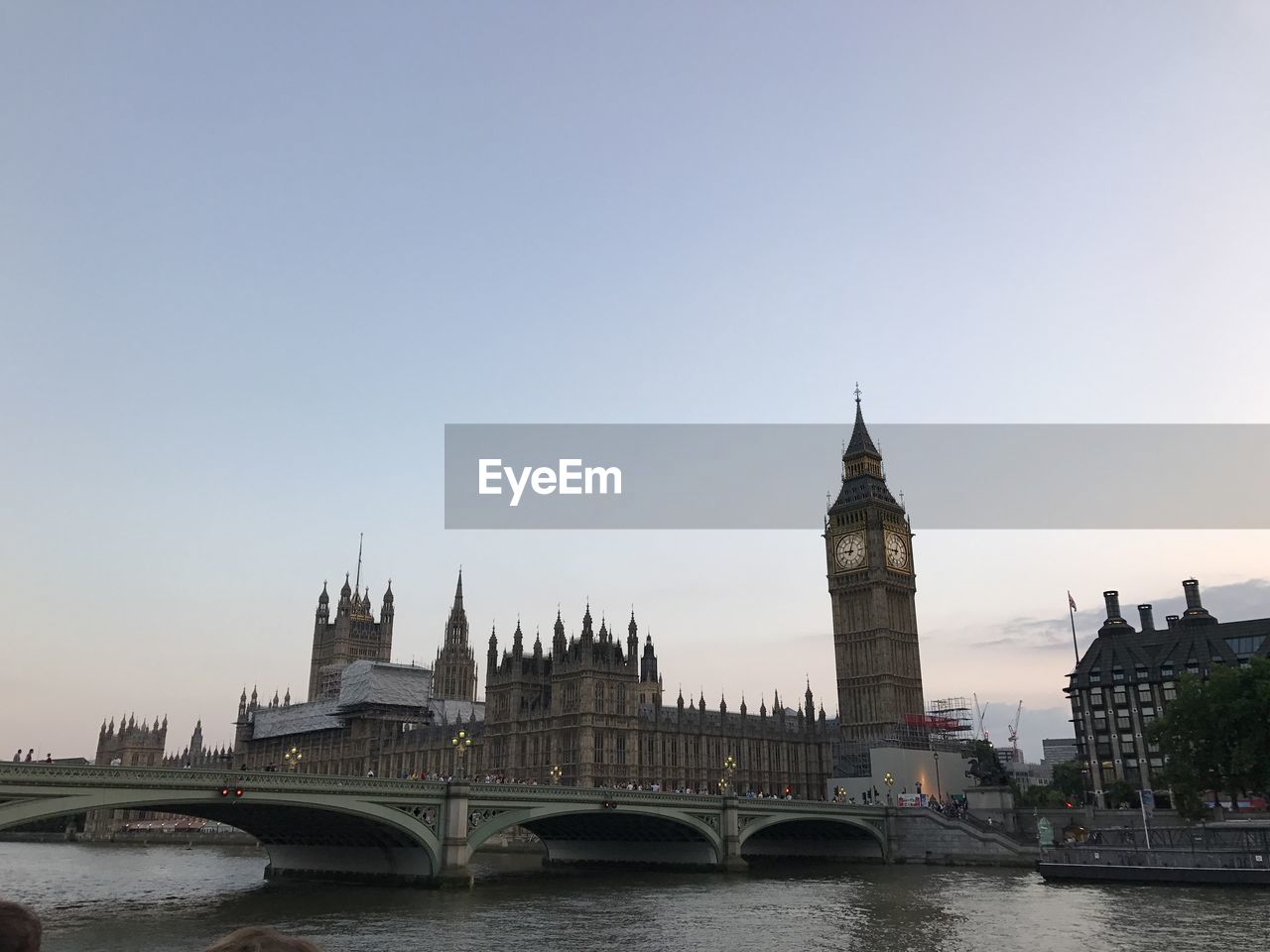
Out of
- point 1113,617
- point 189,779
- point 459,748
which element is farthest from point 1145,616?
point 189,779

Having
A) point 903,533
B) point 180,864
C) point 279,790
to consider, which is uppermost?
point 903,533

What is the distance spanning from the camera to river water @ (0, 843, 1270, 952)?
39875 millimetres

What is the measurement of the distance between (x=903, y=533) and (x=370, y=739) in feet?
286

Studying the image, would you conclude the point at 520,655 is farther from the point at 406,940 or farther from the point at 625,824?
the point at 406,940

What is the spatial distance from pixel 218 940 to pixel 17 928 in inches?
42.2

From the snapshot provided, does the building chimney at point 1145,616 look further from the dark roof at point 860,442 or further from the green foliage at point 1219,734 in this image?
the green foliage at point 1219,734

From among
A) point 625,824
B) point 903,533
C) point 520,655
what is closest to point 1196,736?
point 625,824

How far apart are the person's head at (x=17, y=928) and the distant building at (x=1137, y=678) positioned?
456 ft

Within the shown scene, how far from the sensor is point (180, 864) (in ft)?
309

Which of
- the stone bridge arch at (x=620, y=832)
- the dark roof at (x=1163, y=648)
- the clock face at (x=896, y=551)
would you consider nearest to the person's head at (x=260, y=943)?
the stone bridge arch at (x=620, y=832)

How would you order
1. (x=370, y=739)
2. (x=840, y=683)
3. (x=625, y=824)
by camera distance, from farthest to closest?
(x=370, y=739) → (x=840, y=683) → (x=625, y=824)

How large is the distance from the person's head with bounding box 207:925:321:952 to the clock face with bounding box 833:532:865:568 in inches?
5215

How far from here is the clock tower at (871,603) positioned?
126 meters

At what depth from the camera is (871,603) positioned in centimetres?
12962
